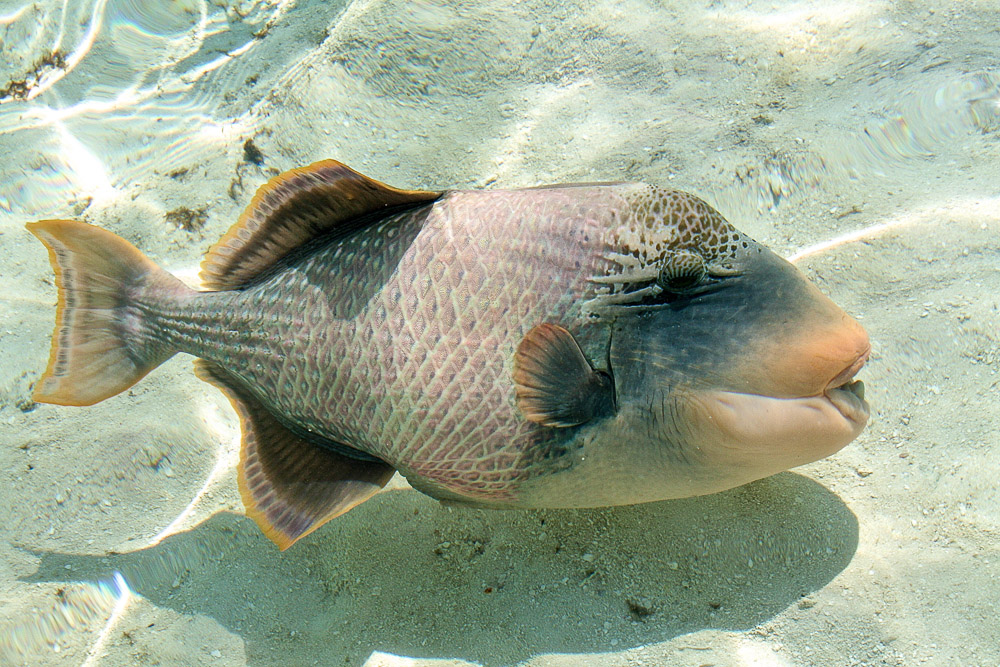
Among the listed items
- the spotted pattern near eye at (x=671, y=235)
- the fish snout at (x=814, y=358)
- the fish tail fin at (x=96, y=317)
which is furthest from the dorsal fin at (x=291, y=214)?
the fish snout at (x=814, y=358)

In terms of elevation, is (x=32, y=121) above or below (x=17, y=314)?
above

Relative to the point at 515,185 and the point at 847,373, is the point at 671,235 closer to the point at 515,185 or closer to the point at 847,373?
the point at 847,373

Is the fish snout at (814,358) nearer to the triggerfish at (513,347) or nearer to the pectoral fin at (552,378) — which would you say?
the triggerfish at (513,347)

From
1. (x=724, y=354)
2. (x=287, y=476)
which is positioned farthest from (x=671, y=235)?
(x=287, y=476)

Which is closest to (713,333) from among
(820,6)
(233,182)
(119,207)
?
(820,6)

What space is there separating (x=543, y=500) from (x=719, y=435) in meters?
0.68

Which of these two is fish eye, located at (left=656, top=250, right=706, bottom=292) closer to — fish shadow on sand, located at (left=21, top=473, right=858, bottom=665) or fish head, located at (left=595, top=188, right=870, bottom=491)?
fish head, located at (left=595, top=188, right=870, bottom=491)

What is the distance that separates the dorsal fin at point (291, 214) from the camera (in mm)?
2506

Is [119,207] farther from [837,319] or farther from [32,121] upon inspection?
[837,319]

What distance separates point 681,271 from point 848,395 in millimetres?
674

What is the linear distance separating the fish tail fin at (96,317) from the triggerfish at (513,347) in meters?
0.39

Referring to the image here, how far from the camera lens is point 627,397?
2.22 metres

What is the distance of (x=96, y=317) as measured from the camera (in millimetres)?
2857

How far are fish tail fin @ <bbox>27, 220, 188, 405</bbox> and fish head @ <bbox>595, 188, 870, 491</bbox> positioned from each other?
1.92m
